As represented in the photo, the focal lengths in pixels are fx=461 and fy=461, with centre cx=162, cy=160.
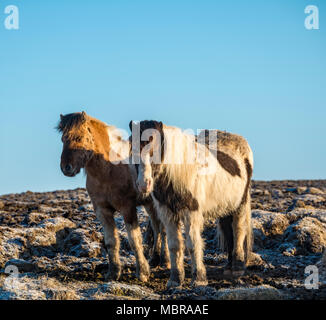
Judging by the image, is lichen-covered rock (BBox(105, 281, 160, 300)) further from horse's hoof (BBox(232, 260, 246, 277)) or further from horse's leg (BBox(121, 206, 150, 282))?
horse's hoof (BBox(232, 260, 246, 277))

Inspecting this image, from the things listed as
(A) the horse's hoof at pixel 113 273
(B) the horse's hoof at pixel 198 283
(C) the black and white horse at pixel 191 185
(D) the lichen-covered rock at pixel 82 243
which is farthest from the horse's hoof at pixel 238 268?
(D) the lichen-covered rock at pixel 82 243

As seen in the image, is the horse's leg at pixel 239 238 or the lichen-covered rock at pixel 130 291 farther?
the horse's leg at pixel 239 238

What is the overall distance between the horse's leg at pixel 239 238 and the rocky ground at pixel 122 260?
0.27 m

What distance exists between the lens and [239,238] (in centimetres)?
941

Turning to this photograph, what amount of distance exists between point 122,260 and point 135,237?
1699 mm

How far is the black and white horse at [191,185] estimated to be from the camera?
746 centimetres

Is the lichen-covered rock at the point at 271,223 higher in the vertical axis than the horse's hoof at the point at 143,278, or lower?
higher

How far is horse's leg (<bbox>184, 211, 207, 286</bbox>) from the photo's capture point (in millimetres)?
7867

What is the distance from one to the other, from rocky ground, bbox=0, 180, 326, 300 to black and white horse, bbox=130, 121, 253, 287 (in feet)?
1.99

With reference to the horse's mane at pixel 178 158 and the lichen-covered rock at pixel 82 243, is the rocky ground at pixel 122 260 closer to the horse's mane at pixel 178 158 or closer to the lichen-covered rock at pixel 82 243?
the lichen-covered rock at pixel 82 243

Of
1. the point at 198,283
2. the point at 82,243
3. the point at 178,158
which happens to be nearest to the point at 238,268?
the point at 198,283

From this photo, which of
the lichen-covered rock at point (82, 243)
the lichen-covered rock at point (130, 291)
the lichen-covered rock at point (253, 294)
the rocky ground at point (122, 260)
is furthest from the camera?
the lichen-covered rock at point (82, 243)

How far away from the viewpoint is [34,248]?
36.4 ft
